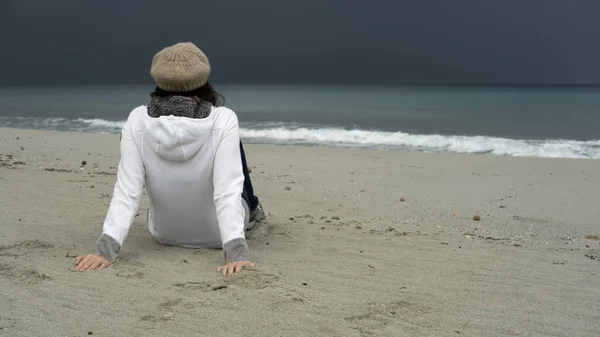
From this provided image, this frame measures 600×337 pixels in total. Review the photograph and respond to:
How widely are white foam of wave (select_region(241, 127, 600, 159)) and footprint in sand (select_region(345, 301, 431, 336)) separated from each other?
1113 centimetres

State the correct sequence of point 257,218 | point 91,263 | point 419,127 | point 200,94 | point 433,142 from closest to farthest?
point 91,263 < point 200,94 < point 257,218 < point 433,142 < point 419,127

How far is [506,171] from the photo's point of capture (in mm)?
9500

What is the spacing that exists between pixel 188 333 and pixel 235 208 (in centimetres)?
106

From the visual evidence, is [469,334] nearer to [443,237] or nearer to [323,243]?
[323,243]

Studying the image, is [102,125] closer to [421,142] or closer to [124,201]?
[421,142]

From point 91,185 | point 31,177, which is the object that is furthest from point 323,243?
point 31,177

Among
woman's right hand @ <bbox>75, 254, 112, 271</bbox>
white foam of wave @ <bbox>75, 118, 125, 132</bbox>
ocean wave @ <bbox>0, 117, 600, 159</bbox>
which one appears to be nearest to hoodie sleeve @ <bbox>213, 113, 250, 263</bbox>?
woman's right hand @ <bbox>75, 254, 112, 271</bbox>

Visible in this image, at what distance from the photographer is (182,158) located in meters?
3.81

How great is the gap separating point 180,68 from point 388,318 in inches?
73.5

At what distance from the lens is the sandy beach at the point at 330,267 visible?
2979 mm

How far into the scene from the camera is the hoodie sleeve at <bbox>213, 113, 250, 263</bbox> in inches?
145

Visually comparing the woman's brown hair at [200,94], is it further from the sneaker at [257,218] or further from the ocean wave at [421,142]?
the ocean wave at [421,142]

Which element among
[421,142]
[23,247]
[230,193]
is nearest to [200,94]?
[230,193]

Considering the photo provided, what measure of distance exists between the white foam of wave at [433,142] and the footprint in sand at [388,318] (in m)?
11.1
